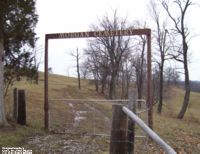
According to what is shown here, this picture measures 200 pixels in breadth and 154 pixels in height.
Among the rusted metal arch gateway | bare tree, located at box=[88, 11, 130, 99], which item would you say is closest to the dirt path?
the rusted metal arch gateway

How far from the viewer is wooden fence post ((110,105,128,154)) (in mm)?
6070

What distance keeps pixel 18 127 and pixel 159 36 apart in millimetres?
36460

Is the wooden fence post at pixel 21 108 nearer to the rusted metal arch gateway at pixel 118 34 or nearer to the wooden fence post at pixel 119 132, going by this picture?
the rusted metal arch gateway at pixel 118 34

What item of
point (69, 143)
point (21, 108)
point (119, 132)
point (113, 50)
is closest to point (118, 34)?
point (69, 143)

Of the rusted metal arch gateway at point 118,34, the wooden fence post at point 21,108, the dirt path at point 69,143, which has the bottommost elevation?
the dirt path at point 69,143

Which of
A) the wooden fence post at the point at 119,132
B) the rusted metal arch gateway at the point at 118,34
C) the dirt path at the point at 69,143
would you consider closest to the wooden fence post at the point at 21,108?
the rusted metal arch gateway at the point at 118,34

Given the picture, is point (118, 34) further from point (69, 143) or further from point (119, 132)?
point (119, 132)

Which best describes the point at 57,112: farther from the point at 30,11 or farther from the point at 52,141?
the point at 52,141

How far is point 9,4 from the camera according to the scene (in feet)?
47.4

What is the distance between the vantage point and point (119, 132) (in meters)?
6.14

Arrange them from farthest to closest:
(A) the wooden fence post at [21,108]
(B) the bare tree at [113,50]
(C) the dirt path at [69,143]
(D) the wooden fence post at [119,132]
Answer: (B) the bare tree at [113,50], (A) the wooden fence post at [21,108], (C) the dirt path at [69,143], (D) the wooden fence post at [119,132]

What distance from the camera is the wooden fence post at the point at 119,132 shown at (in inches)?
239

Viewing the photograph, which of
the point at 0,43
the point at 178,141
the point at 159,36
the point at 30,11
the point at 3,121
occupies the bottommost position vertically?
the point at 178,141

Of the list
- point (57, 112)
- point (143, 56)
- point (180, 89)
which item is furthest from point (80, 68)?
point (57, 112)
